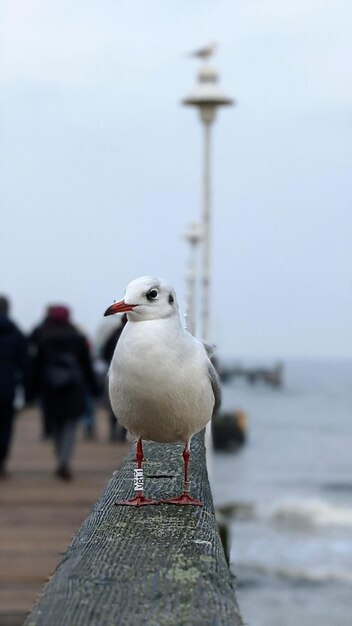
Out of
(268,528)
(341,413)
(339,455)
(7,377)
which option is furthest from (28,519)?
(341,413)

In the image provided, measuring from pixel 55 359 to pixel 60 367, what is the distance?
0.09 meters

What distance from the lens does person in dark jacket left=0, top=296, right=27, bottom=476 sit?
13484mm

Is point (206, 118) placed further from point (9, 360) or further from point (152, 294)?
point (152, 294)

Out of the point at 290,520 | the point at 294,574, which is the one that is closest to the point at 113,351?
the point at 294,574

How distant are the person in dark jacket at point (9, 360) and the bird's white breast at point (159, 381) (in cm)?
978

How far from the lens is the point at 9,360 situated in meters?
13.6

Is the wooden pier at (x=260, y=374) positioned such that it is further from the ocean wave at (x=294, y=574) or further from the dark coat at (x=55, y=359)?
the dark coat at (x=55, y=359)

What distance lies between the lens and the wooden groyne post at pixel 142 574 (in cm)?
225

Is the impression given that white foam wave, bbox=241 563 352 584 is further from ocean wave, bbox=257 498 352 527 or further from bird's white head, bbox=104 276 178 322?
bird's white head, bbox=104 276 178 322

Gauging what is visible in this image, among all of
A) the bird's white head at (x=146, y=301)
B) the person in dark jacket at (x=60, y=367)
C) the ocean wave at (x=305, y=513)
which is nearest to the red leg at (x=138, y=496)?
the bird's white head at (x=146, y=301)

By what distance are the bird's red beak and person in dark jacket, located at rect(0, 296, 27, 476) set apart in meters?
10.0

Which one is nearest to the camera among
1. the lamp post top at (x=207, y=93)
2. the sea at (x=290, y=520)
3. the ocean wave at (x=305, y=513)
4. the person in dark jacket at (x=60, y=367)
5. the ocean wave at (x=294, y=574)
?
the person in dark jacket at (x=60, y=367)

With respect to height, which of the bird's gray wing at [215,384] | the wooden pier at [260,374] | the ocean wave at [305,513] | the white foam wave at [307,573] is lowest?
the wooden pier at [260,374]

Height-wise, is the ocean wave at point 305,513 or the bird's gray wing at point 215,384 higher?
the bird's gray wing at point 215,384
